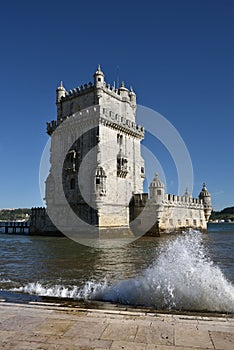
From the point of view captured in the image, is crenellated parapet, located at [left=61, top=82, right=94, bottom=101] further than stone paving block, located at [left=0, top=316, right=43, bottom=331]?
Yes

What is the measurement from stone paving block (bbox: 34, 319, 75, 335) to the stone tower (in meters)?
26.5

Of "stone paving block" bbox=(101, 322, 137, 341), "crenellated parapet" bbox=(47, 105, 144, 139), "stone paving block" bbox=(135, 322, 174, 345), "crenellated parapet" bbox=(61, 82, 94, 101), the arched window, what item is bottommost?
"stone paving block" bbox=(135, 322, 174, 345)

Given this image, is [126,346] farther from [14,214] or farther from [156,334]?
[14,214]

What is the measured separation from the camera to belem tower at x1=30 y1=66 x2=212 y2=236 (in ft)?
111

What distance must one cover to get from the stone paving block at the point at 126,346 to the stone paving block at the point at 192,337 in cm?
54

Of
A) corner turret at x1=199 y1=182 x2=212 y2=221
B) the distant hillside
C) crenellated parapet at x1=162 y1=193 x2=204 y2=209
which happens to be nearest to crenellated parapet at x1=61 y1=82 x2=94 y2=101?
crenellated parapet at x1=162 y1=193 x2=204 y2=209

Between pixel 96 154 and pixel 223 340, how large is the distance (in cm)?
2992

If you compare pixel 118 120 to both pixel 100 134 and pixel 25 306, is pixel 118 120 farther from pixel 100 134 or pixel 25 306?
pixel 25 306

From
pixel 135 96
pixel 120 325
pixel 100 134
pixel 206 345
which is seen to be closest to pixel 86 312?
pixel 120 325

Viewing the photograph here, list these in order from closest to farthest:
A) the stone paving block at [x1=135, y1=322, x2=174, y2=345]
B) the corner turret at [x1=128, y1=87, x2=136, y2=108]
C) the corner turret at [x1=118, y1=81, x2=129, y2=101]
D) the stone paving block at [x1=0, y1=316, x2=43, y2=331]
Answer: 1. the stone paving block at [x1=135, y1=322, x2=174, y2=345]
2. the stone paving block at [x1=0, y1=316, x2=43, y2=331]
3. the corner turret at [x1=118, y1=81, x2=129, y2=101]
4. the corner turret at [x1=128, y1=87, x2=136, y2=108]

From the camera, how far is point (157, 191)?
3569 centimetres

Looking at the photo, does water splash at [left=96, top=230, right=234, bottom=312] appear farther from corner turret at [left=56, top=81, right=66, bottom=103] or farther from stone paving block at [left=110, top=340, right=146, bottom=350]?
corner turret at [left=56, top=81, right=66, bottom=103]

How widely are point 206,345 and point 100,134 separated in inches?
1203

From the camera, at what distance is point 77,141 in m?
36.6
